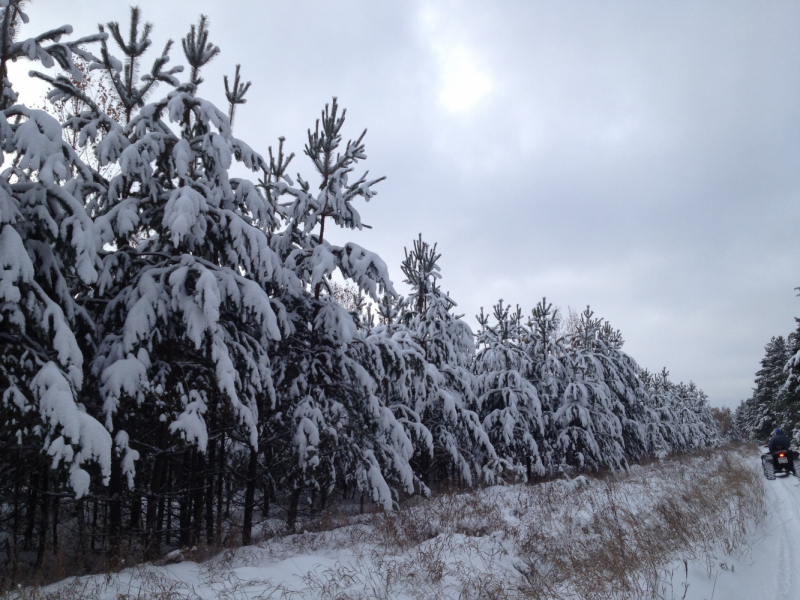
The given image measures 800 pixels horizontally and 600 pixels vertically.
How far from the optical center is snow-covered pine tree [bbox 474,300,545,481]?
47.0ft

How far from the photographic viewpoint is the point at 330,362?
317 inches

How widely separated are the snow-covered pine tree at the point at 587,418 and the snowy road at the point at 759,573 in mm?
8490

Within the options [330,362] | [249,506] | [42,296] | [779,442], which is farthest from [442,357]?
[779,442]

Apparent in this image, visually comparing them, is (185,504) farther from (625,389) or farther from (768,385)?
(768,385)

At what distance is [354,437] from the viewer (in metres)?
8.23

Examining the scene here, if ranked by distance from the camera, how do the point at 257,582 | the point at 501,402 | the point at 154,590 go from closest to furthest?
the point at 154,590 → the point at 257,582 → the point at 501,402

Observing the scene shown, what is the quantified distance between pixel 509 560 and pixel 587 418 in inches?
443

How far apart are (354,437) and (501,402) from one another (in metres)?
8.40

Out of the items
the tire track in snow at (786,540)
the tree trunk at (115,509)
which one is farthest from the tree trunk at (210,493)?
the tire track in snow at (786,540)

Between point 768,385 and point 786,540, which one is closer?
point 786,540

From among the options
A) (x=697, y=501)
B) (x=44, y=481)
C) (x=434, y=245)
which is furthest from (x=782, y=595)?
(x=434, y=245)

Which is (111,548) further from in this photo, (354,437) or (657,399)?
(657,399)

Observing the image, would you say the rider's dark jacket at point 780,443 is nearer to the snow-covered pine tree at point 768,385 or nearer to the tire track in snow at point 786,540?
the tire track in snow at point 786,540

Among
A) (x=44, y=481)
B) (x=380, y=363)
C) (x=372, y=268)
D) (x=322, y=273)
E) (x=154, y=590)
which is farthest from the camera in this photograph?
(x=380, y=363)
